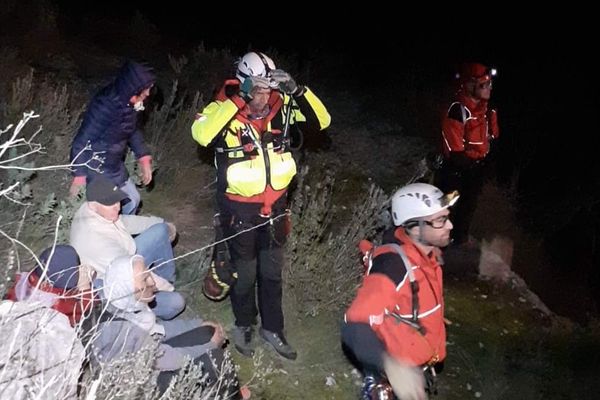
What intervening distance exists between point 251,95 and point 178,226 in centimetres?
249

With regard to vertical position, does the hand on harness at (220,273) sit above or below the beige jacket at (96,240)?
below

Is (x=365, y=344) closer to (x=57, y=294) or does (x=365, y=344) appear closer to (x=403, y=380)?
(x=403, y=380)

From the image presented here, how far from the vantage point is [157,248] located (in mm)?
5062

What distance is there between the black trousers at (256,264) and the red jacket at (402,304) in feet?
3.60

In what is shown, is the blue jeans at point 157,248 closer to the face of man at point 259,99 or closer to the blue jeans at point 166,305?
the blue jeans at point 166,305

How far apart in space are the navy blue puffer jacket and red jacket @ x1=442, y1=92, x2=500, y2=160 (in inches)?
121

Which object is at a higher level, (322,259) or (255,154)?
(255,154)

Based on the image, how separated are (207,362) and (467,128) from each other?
3.66 meters

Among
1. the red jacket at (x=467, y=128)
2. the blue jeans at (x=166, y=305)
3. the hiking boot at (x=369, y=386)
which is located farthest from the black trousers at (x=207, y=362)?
the red jacket at (x=467, y=128)

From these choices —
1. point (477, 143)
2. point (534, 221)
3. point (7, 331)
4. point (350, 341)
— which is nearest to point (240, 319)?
point (350, 341)

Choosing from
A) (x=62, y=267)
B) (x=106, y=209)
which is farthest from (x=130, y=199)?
(x=62, y=267)

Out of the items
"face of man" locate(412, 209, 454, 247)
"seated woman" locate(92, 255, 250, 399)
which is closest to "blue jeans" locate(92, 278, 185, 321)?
"seated woman" locate(92, 255, 250, 399)

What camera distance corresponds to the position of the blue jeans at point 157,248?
4.99 m

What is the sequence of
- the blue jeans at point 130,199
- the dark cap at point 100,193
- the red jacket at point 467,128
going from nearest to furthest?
the dark cap at point 100,193 → the blue jeans at point 130,199 → the red jacket at point 467,128
